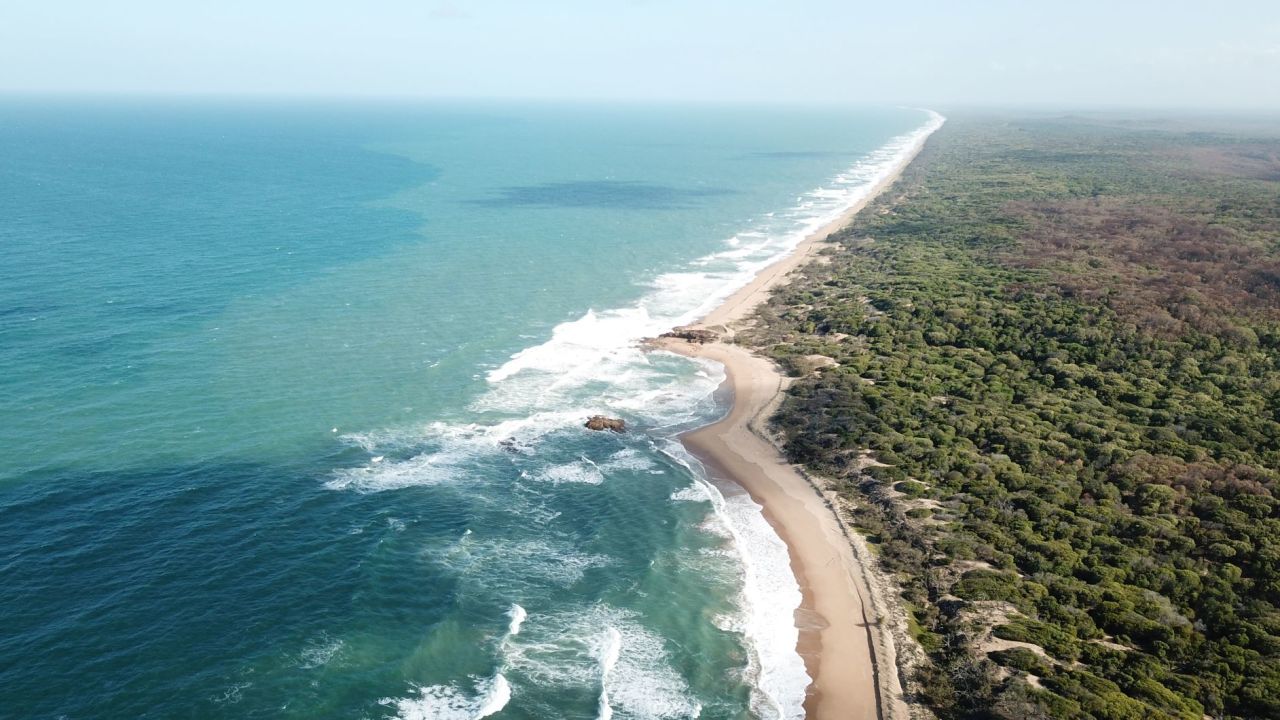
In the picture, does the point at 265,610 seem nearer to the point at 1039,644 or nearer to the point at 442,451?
the point at 442,451

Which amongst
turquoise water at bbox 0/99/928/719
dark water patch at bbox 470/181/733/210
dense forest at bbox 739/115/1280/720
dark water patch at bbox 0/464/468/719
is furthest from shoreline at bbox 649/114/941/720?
dark water patch at bbox 470/181/733/210

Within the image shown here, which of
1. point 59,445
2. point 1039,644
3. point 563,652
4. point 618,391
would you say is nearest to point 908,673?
point 1039,644

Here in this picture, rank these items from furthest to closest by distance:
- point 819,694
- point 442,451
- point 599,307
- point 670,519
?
point 599,307, point 442,451, point 670,519, point 819,694

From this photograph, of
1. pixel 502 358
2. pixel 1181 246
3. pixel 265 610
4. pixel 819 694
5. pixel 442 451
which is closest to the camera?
pixel 819 694

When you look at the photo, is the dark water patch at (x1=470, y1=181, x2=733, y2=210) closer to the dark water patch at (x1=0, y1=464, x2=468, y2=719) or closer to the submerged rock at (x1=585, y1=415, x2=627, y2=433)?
the submerged rock at (x1=585, y1=415, x2=627, y2=433)

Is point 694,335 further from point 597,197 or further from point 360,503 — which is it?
point 597,197

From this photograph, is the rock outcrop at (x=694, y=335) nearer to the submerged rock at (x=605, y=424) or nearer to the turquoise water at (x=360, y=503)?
the turquoise water at (x=360, y=503)

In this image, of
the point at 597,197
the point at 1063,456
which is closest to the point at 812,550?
the point at 1063,456
